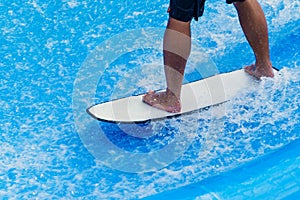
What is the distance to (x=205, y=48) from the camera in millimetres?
2984

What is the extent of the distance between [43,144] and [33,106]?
272mm

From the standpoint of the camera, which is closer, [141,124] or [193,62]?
[141,124]

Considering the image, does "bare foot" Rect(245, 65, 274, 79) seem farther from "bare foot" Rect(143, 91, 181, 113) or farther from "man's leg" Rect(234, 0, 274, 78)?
"bare foot" Rect(143, 91, 181, 113)

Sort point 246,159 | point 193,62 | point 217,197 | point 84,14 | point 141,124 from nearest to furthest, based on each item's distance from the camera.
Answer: point 217,197 < point 246,159 < point 141,124 < point 193,62 < point 84,14

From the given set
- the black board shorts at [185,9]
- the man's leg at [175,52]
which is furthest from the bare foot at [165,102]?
the black board shorts at [185,9]

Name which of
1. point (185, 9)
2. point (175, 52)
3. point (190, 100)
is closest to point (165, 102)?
point (190, 100)

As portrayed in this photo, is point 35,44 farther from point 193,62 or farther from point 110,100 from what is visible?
point 193,62

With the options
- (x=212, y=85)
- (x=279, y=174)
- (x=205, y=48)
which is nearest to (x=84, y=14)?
(x=205, y=48)

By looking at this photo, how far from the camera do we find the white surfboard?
2508 millimetres

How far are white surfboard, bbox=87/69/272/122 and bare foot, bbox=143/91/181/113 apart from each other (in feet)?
0.06

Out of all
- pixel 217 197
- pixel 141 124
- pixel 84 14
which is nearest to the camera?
pixel 217 197

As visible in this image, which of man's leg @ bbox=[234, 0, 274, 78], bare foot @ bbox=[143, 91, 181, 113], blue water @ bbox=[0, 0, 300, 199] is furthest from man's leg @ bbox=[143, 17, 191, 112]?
man's leg @ bbox=[234, 0, 274, 78]

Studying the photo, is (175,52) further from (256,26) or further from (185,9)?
(256,26)

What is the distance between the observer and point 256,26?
8.49ft
